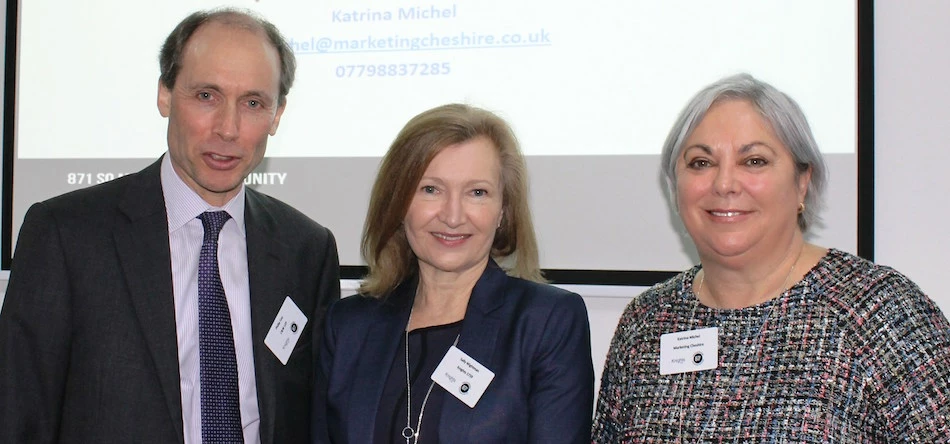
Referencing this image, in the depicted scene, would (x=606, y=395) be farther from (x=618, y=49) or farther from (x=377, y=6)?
(x=377, y=6)

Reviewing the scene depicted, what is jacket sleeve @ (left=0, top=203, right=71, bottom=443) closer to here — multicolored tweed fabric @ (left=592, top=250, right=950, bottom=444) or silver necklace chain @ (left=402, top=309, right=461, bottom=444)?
silver necklace chain @ (left=402, top=309, right=461, bottom=444)

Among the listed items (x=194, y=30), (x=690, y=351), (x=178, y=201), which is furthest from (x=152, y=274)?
(x=690, y=351)

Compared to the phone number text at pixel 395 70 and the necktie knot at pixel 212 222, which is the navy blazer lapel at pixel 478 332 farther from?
the phone number text at pixel 395 70

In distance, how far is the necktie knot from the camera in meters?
2.27

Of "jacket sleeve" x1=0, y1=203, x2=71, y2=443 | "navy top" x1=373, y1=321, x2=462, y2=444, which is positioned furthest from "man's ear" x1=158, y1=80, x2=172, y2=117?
"navy top" x1=373, y1=321, x2=462, y2=444

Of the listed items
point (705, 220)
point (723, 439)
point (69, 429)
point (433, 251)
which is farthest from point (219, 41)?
point (723, 439)

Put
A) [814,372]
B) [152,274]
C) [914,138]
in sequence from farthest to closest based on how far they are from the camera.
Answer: [914,138] → [152,274] → [814,372]

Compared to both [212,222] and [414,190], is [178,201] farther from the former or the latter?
[414,190]

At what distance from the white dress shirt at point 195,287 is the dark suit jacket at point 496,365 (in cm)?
18

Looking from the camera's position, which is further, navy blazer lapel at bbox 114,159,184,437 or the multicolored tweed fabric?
navy blazer lapel at bbox 114,159,184,437

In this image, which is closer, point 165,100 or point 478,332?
point 478,332

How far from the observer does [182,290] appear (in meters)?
2.21

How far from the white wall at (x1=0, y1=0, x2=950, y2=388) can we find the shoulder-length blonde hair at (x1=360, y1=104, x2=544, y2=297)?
5.03 feet

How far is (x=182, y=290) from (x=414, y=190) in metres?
0.64
